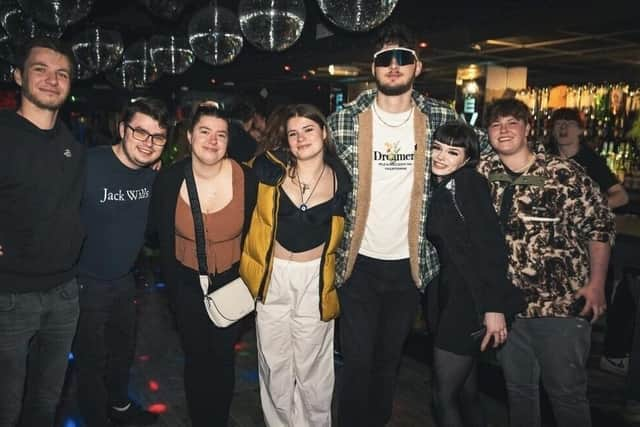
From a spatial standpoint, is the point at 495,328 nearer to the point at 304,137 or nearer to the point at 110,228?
the point at 304,137

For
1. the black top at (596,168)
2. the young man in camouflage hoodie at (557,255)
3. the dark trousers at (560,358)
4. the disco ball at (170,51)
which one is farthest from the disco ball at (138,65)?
the dark trousers at (560,358)

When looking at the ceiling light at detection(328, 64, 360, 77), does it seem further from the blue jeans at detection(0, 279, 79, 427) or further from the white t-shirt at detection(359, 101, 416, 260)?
the blue jeans at detection(0, 279, 79, 427)

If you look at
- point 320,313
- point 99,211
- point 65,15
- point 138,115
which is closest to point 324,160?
point 320,313

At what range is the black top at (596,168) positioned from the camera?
4.06m

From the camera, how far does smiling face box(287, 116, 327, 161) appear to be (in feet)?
8.64

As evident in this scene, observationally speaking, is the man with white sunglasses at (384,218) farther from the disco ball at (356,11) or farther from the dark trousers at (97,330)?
the dark trousers at (97,330)

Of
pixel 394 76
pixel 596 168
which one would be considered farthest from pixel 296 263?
pixel 596 168

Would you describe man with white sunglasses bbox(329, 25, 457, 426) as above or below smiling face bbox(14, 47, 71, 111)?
below

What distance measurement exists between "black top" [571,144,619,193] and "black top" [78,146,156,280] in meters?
3.39

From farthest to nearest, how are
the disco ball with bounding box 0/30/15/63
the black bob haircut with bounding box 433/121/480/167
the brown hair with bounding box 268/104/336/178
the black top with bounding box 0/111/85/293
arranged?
1. the disco ball with bounding box 0/30/15/63
2. the brown hair with bounding box 268/104/336/178
3. the black bob haircut with bounding box 433/121/480/167
4. the black top with bounding box 0/111/85/293

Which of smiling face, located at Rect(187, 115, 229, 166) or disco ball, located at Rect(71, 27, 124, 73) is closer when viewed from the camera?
smiling face, located at Rect(187, 115, 229, 166)

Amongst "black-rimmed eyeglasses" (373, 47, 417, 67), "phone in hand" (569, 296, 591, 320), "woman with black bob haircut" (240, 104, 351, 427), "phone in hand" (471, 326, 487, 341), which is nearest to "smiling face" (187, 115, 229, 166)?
"woman with black bob haircut" (240, 104, 351, 427)

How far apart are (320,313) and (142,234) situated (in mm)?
1062

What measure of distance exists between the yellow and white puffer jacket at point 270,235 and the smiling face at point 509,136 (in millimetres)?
796
